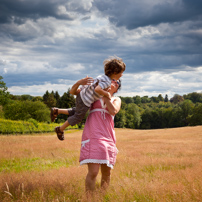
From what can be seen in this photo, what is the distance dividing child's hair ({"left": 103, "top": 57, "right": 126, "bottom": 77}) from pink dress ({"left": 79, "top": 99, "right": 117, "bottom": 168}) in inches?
22.2

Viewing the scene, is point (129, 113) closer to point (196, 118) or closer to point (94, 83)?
point (196, 118)

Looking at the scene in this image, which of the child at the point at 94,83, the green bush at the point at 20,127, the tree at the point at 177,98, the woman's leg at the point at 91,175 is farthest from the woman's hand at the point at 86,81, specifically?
the tree at the point at 177,98

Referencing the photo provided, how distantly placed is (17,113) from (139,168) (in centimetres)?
6028

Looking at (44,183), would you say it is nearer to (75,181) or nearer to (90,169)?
(75,181)

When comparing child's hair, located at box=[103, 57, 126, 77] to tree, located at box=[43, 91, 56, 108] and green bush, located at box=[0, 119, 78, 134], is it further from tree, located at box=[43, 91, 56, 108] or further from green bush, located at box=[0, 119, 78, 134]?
tree, located at box=[43, 91, 56, 108]

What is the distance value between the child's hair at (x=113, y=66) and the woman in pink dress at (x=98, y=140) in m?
0.27

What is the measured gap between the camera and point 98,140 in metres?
3.83

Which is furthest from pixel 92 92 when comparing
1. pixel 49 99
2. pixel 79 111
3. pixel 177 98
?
pixel 177 98

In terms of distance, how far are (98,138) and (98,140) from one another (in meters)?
0.04

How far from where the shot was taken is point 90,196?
11.9ft

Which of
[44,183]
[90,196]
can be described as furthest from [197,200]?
[44,183]

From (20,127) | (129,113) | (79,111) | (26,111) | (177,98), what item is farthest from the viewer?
(177,98)

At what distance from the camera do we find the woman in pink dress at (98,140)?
379 cm

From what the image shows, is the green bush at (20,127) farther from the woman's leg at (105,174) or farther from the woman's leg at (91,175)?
the woman's leg at (91,175)
